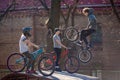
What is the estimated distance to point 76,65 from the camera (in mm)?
14242

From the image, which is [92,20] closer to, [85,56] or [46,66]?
[85,56]

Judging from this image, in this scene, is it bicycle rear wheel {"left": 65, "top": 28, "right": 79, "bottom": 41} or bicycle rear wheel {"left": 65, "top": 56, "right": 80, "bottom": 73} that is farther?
bicycle rear wheel {"left": 65, "top": 28, "right": 79, "bottom": 41}

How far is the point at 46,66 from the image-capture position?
537 inches

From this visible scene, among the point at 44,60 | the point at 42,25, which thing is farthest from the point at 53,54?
the point at 42,25

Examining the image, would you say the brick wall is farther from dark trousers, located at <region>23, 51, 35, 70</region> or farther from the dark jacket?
dark trousers, located at <region>23, 51, 35, 70</region>

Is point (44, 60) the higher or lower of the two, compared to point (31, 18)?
lower

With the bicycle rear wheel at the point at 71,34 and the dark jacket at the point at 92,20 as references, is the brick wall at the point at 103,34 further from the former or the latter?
the dark jacket at the point at 92,20

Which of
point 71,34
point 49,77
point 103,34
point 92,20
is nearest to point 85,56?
point 71,34

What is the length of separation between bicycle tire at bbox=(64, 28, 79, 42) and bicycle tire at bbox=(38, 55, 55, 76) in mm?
2042

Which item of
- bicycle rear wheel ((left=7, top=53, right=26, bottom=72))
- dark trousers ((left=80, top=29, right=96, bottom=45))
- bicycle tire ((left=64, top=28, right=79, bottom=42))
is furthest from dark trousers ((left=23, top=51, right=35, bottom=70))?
bicycle tire ((left=64, top=28, right=79, bottom=42))

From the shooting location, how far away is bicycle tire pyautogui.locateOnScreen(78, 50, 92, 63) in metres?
15.1

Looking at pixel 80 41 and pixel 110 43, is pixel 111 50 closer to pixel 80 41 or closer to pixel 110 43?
pixel 110 43

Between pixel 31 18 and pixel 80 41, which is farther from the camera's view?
pixel 31 18

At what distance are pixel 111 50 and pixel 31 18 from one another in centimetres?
538
